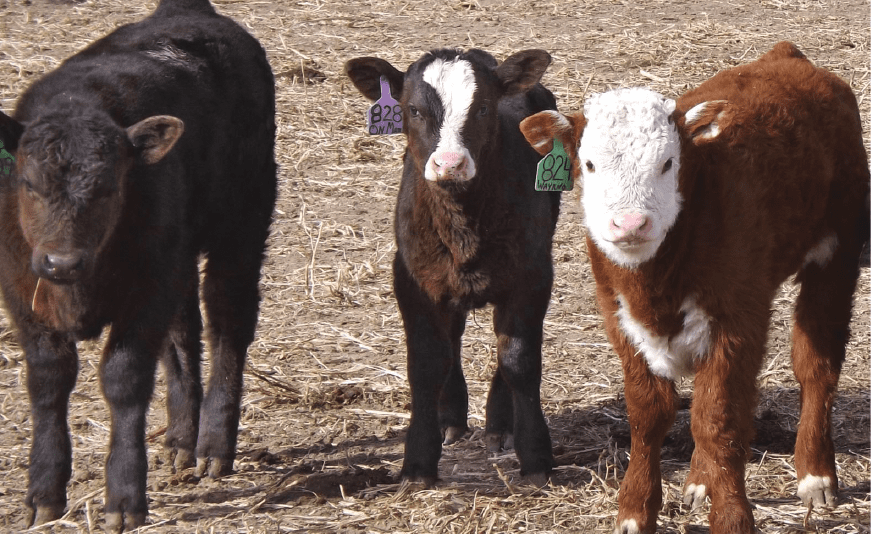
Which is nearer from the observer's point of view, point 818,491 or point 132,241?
point 132,241

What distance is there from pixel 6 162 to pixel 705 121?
113 inches

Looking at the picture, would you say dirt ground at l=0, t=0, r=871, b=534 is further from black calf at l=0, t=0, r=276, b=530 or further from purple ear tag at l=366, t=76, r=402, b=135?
purple ear tag at l=366, t=76, r=402, b=135

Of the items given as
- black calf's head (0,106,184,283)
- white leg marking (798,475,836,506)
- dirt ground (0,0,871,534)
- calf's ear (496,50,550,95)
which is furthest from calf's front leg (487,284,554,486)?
black calf's head (0,106,184,283)

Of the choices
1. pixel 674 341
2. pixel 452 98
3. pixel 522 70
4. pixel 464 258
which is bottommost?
pixel 674 341

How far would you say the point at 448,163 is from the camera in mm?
5133

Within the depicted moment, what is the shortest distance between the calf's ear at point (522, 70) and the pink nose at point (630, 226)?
5.17ft

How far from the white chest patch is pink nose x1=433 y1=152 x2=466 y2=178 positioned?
3.00ft

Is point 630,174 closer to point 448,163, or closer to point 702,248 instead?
point 702,248

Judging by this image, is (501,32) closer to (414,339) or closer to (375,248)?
(375,248)

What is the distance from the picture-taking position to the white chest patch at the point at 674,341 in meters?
4.62

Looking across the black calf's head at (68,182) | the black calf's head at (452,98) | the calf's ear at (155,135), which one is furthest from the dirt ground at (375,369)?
the calf's ear at (155,135)

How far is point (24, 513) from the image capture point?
17.1ft

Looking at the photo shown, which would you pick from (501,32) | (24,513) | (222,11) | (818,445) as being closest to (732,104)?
(818,445)

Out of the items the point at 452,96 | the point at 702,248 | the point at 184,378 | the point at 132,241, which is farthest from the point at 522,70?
the point at 184,378
